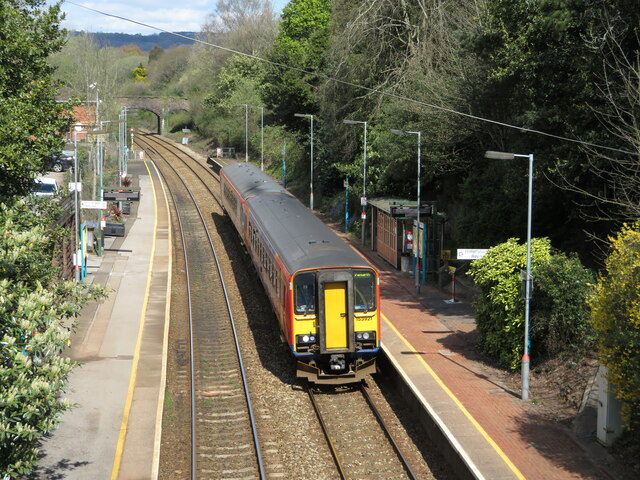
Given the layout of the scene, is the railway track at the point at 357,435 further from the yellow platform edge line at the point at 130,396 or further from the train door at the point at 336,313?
the yellow platform edge line at the point at 130,396

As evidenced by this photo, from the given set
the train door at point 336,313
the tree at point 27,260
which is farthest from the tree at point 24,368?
the train door at point 336,313

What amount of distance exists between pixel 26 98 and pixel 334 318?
8.41m

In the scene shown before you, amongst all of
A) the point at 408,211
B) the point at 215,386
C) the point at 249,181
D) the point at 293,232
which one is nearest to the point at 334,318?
the point at 215,386

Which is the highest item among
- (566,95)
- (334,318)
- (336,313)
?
(566,95)

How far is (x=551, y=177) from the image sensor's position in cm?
2348

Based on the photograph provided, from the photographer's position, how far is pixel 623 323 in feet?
45.2

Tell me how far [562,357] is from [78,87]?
169 feet

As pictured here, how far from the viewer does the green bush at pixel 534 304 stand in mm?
18047

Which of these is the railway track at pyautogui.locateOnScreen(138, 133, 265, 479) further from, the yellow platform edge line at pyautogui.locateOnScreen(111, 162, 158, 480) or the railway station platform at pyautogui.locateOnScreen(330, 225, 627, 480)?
the railway station platform at pyautogui.locateOnScreen(330, 225, 627, 480)

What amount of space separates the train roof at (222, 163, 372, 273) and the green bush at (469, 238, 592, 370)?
3.76m

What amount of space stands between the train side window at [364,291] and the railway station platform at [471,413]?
75.7 inches

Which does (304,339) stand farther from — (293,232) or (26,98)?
(26,98)

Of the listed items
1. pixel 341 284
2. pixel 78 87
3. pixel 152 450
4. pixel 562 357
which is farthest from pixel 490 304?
pixel 78 87

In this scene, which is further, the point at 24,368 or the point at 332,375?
the point at 332,375
